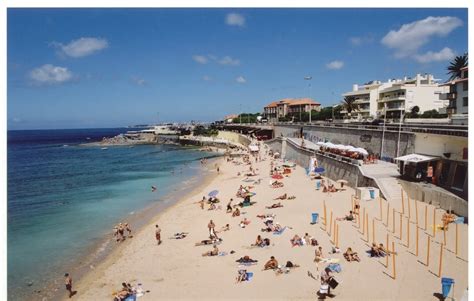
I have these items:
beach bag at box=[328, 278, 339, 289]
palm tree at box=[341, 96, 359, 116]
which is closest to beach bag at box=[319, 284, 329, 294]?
beach bag at box=[328, 278, 339, 289]

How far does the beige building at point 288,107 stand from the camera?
10954cm

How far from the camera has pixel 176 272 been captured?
1403cm

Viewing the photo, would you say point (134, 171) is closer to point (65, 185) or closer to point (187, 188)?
point (65, 185)

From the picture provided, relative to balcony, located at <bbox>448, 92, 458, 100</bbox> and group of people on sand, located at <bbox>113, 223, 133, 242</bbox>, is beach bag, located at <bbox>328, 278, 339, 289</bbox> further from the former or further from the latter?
balcony, located at <bbox>448, 92, 458, 100</bbox>

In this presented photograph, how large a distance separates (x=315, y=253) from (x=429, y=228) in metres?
4.77

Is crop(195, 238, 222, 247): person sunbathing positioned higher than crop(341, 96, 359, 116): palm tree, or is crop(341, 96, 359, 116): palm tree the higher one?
crop(341, 96, 359, 116): palm tree

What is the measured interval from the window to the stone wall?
203 inches

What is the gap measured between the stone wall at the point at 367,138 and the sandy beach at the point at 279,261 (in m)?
5.19

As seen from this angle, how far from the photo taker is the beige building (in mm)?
109537

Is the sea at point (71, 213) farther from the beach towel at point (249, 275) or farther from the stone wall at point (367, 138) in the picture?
the stone wall at point (367, 138)

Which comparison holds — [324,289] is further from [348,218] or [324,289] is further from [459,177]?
[459,177]

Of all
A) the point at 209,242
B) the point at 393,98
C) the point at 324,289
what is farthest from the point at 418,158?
the point at 393,98

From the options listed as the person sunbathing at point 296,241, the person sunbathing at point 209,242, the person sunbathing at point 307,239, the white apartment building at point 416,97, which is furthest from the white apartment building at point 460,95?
the person sunbathing at point 209,242

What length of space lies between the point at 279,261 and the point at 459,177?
30.1 feet
